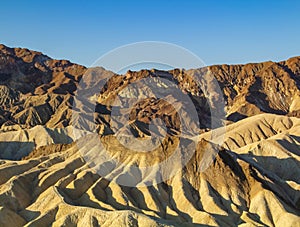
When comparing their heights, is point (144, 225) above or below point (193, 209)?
above

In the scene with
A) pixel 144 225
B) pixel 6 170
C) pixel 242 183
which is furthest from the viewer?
pixel 6 170

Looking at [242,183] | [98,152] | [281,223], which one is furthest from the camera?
[98,152]

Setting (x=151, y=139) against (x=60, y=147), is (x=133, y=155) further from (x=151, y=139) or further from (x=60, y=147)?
(x=60, y=147)

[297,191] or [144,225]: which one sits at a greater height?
[144,225]

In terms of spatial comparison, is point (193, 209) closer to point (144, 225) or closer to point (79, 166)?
point (144, 225)

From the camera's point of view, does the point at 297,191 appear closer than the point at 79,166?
Yes

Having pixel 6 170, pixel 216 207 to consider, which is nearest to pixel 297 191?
pixel 216 207

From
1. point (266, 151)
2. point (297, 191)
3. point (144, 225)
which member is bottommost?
point (266, 151)

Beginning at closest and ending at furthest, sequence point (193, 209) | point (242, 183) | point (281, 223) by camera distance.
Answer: point (281, 223)
point (193, 209)
point (242, 183)

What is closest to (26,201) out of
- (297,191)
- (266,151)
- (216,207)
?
(216,207)
